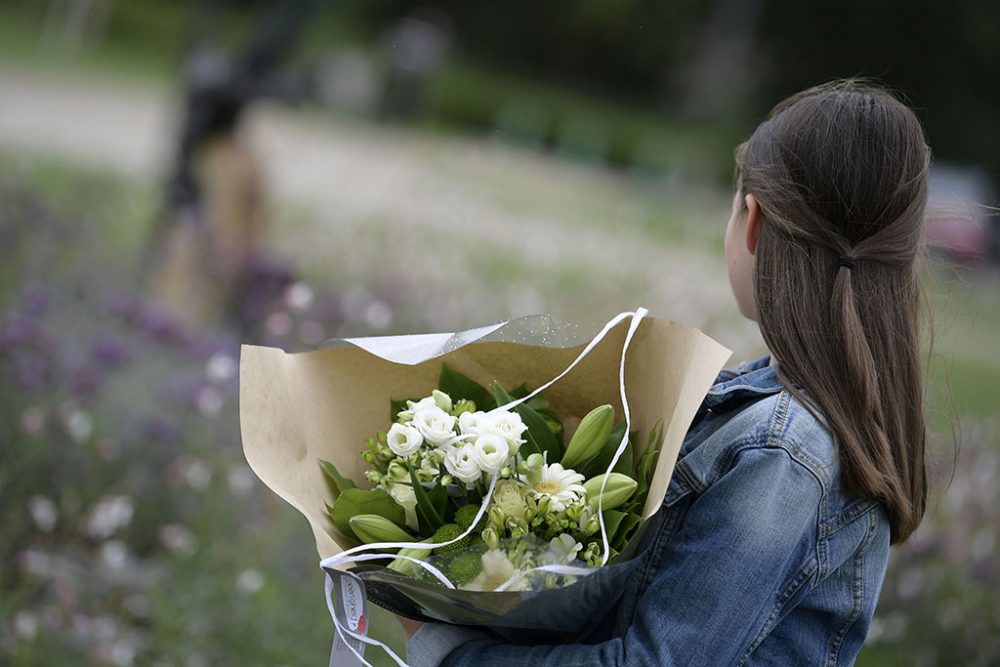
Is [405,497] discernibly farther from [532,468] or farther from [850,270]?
[850,270]

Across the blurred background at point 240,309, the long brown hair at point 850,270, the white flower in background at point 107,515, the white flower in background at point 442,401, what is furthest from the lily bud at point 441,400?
the white flower in background at point 107,515

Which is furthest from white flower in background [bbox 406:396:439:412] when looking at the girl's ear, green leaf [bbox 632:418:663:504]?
the girl's ear

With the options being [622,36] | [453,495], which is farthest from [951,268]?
[622,36]

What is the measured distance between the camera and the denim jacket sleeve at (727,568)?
1562 millimetres

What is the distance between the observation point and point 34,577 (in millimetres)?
3250

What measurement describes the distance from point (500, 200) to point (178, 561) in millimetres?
8328

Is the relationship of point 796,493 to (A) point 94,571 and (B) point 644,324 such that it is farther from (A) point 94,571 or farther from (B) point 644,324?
(A) point 94,571

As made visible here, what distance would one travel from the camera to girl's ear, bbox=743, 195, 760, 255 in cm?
179

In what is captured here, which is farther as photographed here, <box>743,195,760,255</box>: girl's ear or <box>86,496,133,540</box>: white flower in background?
<box>86,496,133,540</box>: white flower in background

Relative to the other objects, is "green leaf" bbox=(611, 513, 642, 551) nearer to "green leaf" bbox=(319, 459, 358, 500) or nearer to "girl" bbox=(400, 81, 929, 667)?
"girl" bbox=(400, 81, 929, 667)

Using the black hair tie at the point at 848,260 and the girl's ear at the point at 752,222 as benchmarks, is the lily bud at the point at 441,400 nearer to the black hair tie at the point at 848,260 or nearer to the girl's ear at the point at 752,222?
the girl's ear at the point at 752,222

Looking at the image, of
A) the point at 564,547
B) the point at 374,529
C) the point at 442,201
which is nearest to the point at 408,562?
the point at 374,529

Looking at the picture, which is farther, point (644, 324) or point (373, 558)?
point (644, 324)

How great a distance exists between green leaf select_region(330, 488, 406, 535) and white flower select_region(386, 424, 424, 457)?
8 cm
